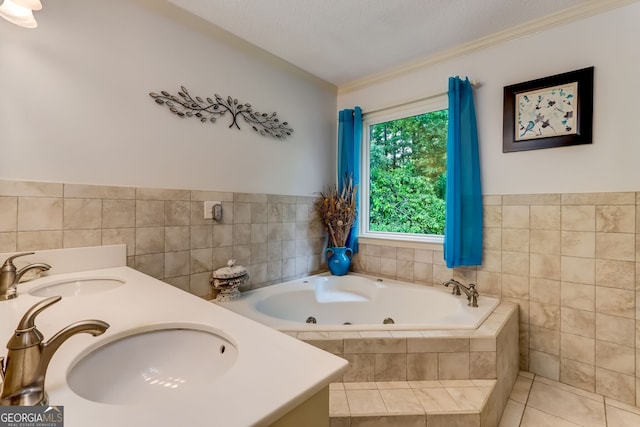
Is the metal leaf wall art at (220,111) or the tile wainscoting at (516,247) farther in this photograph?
the metal leaf wall art at (220,111)

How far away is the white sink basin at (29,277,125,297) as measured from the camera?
129 cm

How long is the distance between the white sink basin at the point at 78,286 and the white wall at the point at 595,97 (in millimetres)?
2449

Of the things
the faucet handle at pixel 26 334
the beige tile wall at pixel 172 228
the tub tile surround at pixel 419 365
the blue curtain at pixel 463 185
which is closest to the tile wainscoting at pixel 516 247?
the beige tile wall at pixel 172 228

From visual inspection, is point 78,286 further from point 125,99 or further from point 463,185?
point 463,185

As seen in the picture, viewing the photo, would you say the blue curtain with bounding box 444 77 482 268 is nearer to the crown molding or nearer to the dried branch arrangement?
the crown molding

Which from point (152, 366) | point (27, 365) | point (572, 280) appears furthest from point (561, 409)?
point (27, 365)

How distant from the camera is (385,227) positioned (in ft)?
9.28

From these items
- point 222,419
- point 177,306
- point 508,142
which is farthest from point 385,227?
point 222,419

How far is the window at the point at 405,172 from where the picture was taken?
2488mm

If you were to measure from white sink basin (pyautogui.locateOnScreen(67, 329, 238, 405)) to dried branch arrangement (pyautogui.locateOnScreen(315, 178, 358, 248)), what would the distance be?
6.54 feet

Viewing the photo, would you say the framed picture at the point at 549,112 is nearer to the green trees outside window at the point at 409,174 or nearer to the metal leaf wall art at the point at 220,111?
the green trees outside window at the point at 409,174

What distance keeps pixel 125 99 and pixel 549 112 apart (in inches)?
102

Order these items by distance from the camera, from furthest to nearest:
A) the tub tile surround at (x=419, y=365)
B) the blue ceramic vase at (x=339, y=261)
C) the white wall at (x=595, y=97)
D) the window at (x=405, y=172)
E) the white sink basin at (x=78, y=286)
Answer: the blue ceramic vase at (x=339, y=261) → the window at (x=405, y=172) → the white wall at (x=595, y=97) → the tub tile surround at (x=419, y=365) → the white sink basin at (x=78, y=286)

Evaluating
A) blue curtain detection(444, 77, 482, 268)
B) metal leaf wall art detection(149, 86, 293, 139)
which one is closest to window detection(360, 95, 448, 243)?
blue curtain detection(444, 77, 482, 268)
